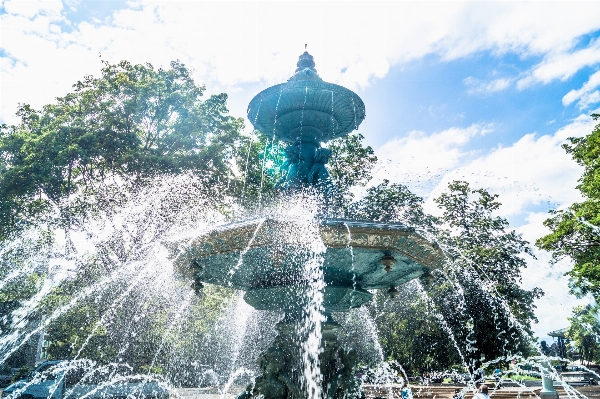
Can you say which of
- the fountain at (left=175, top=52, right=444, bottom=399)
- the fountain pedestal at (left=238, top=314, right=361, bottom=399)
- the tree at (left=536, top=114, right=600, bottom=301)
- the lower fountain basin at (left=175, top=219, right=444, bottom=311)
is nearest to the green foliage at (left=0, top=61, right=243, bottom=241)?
the fountain at (left=175, top=52, right=444, bottom=399)

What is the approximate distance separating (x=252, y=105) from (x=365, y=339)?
61.3 ft

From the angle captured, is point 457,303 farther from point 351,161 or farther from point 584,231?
point 351,161

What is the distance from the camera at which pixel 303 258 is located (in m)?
4.85

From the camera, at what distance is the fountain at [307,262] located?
14.8 feet

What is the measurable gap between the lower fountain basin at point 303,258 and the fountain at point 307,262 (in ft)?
0.04

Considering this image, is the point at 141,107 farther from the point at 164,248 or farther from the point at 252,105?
the point at 164,248

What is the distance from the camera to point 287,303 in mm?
5621

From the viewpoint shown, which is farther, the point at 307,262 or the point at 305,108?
the point at 305,108

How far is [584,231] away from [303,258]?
20.8 meters

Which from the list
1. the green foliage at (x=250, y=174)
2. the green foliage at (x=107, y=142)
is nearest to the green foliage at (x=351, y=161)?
the green foliage at (x=250, y=174)

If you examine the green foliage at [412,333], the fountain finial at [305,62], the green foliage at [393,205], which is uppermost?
the green foliage at [393,205]

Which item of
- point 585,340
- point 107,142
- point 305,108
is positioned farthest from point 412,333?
point 585,340

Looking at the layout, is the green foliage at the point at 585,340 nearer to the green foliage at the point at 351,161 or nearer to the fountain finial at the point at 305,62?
the green foliage at the point at 351,161

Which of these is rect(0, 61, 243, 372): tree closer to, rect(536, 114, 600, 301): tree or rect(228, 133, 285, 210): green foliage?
rect(228, 133, 285, 210): green foliage
